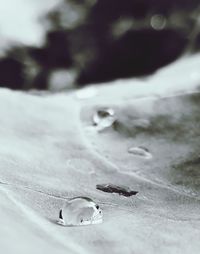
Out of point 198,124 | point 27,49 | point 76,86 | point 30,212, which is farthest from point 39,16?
point 30,212

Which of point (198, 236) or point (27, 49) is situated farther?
point (27, 49)

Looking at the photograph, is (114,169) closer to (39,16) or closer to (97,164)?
(97,164)

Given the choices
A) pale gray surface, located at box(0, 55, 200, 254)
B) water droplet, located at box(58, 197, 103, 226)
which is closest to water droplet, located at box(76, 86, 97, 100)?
pale gray surface, located at box(0, 55, 200, 254)

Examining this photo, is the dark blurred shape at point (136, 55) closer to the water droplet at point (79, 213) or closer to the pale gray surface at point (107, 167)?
the pale gray surface at point (107, 167)

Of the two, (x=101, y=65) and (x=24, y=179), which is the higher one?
(x=101, y=65)

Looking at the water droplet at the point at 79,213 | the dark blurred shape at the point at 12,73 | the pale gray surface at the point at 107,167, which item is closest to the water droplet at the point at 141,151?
the pale gray surface at the point at 107,167

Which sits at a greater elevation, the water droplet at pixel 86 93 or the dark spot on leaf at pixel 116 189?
the water droplet at pixel 86 93

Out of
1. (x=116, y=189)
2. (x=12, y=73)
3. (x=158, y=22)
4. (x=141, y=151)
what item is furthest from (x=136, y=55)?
(x=116, y=189)

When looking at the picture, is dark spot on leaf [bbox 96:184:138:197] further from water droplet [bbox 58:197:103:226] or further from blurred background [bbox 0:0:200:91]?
blurred background [bbox 0:0:200:91]
